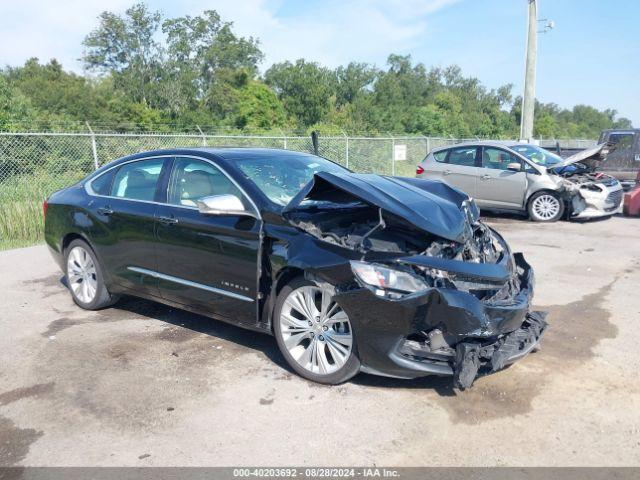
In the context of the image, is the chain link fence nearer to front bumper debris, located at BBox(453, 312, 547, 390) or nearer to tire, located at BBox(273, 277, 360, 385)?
tire, located at BBox(273, 277, 360, 385)

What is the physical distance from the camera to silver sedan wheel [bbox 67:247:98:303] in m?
5.62

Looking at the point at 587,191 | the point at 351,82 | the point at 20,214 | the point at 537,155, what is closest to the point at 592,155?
the point at 587,191

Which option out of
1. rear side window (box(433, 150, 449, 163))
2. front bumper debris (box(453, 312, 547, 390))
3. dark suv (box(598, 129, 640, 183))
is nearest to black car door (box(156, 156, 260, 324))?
front bumper debris (box(453, 312, 547, 390))

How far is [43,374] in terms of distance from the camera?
14.0 ft

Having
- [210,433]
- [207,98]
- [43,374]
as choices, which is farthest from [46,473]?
[207,98]

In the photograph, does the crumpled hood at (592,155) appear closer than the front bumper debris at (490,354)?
No

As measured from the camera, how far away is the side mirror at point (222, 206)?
4.10 meters

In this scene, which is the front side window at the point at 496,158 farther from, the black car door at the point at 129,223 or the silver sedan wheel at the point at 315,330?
the silver sedan wheel at the point at 315,330

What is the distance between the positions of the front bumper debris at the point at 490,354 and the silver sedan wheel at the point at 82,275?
3.74m

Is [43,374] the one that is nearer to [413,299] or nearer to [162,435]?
[162,435]

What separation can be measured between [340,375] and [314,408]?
1.00ft

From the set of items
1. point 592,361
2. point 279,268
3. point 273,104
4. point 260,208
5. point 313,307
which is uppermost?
point 273,104

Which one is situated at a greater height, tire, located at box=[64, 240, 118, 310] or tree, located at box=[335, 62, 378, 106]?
tree, located at box=[335, 62, 378, 106]

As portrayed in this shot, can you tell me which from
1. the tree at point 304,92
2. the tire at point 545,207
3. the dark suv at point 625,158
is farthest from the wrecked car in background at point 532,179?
the tree at point 304,92
